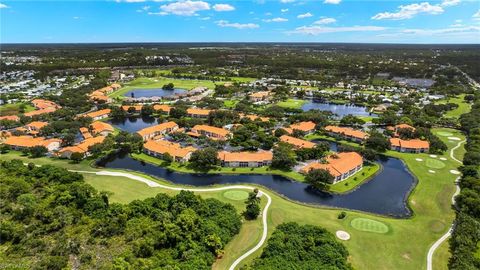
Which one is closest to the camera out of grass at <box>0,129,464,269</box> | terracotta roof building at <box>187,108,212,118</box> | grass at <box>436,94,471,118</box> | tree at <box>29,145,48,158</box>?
grass at <box>0,129,464,269</box>

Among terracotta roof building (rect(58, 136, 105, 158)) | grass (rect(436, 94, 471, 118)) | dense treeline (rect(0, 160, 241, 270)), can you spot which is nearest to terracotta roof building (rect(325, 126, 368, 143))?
grass (rect(436, 94, 471, 118))

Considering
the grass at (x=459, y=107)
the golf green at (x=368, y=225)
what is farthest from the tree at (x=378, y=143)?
the grass at (x=459, y=107)

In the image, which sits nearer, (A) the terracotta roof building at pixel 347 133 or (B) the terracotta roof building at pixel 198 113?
(A) the terracotta roof building at pixel 347 133

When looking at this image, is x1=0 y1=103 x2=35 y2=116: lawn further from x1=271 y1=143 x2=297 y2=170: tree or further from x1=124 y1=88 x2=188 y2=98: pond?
x1=271 y1=143 x2=297 y2=170: tree

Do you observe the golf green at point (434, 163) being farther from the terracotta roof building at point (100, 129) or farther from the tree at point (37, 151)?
the tree at point (37, 151)

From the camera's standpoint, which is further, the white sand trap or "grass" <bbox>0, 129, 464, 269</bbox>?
the white sand trap

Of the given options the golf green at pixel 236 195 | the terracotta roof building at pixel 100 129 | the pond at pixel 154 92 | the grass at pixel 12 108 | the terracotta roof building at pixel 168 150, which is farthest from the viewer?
the pond at pixel 154 92
